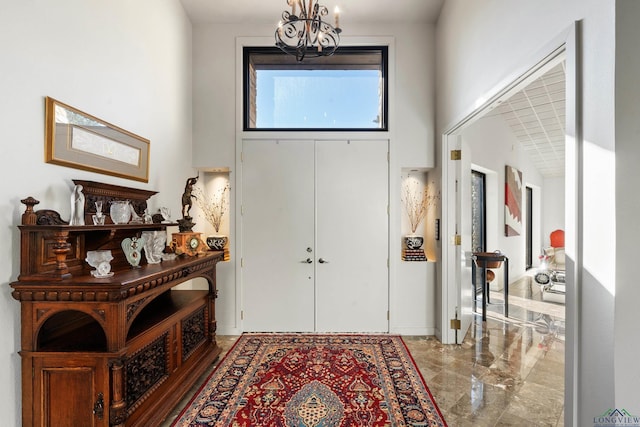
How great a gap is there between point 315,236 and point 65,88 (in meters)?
2.54

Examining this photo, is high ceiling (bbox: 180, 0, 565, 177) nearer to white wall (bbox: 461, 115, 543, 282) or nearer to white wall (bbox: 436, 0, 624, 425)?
white wall (bbox: 461, 115, 543, 282)

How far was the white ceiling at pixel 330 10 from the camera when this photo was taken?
10.7ft

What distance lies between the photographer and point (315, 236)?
11.6 feet

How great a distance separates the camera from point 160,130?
9.63 ft

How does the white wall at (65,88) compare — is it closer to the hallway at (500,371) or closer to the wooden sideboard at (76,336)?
the wooden sideboard at (76,336)

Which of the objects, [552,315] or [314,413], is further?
[552,315]

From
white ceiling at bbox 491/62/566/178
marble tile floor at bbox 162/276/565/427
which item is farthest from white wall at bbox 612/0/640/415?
white ceiling at bbox 491/62/566/178

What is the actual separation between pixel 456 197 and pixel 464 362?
172 centimetres

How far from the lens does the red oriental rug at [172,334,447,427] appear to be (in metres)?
2.10

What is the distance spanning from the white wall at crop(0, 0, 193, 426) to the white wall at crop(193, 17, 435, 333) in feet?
1.68

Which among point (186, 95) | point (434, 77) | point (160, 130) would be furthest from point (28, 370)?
point (434, 77)

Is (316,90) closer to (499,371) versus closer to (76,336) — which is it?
(76,336)

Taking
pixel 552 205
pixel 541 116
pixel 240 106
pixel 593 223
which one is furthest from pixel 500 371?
pixel 552 205

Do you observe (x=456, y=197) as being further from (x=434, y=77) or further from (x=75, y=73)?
(x=75, y=73)
